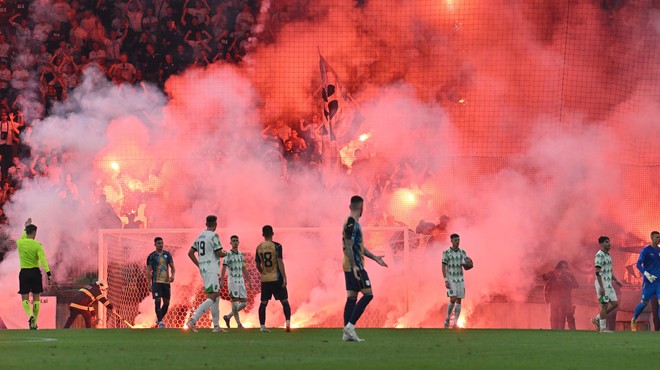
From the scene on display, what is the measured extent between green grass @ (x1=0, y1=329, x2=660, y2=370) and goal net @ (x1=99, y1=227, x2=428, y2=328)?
7.18 meters

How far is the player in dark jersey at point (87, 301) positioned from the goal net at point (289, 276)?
0.99 ft

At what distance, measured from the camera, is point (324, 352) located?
33.2ft

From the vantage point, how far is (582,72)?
24859 millimetres

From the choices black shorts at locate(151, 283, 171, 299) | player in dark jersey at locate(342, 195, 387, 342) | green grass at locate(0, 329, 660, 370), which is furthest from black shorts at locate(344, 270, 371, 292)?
black shorts at locate(151, 283, 171, 299)

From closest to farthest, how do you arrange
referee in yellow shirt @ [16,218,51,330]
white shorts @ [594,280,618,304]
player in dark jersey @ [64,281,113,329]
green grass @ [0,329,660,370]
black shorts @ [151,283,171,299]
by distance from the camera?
1. green grass @ [0,329,660,370]
2. white shorts @ [594,280,618,304]
3. referee in yellow shirt @ [16,218,51,330]
4. black shorts @ [151,283,171,299]
5. player in dark jersey @ [64,281,113,329]

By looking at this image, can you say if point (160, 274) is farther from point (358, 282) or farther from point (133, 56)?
point (133, 56)

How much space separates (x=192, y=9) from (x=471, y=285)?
9332 mm

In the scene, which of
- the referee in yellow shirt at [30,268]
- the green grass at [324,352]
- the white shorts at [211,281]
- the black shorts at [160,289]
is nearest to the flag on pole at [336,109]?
the black shorts at [160,289]

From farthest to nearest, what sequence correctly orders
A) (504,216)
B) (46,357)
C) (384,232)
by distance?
1. (504,216)
2. (384,232)
3. (46,357)

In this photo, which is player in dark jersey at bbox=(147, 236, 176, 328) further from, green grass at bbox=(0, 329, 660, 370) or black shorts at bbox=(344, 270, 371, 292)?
black shorts at bbox=(344, 270, 371, 292)

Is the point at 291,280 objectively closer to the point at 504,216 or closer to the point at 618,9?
the point at 504,216

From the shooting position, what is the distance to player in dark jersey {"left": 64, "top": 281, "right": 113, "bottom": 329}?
19.8m

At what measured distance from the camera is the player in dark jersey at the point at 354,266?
37.3 ft

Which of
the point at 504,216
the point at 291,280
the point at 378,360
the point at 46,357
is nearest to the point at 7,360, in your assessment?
the point at 46,357
